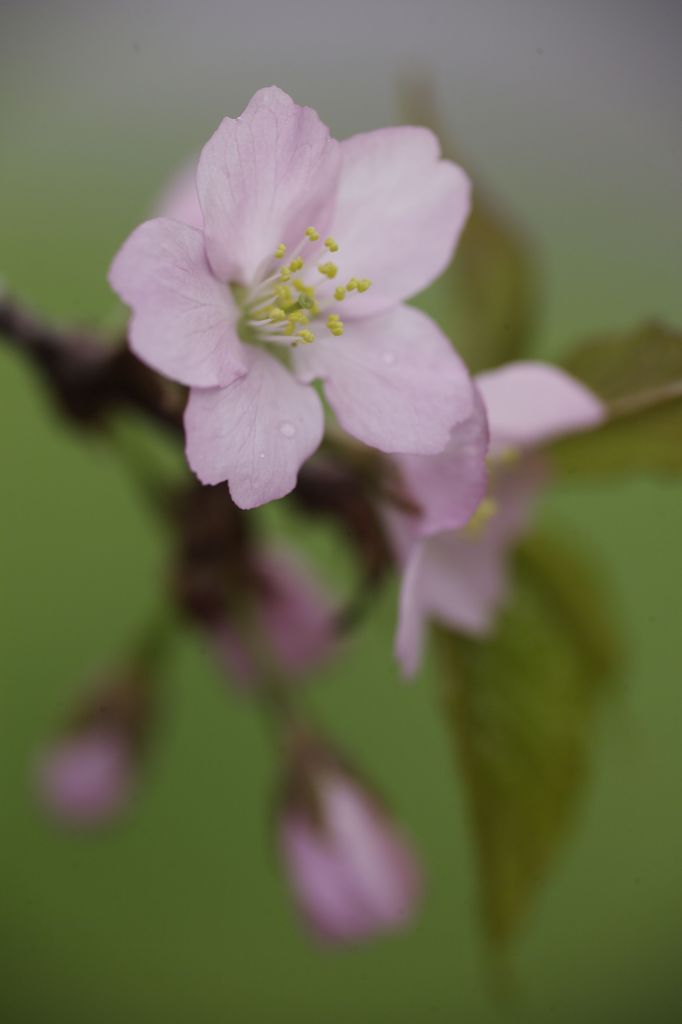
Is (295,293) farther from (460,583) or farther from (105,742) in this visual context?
(105,742)

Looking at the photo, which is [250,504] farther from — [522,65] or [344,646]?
[522,65]

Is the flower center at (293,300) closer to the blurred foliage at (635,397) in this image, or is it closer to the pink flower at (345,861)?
the blurred foliage at (635,397)

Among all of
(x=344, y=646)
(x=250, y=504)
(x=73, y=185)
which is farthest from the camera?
(x=73, y=185)

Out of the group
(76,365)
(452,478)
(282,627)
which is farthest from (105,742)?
(452,478)

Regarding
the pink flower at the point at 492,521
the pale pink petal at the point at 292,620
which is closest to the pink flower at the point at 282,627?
the pale pink petal at the point at 292,620

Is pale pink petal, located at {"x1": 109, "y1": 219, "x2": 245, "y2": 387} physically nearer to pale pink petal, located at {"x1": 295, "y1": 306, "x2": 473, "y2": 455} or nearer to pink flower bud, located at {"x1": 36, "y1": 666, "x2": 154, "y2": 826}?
pale pink petal, located at {"x1": 295, "y1": 306, "x2": 473, "y2": 455}

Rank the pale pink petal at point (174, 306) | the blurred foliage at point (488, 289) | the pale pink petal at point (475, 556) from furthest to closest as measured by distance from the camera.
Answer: the blurred foliage at point (488, 289) < the pale pink petal at point (475, 556) < the pale pink petal at point (174, 306)

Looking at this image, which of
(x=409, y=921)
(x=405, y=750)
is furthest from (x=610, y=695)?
(x=405, y=750)
